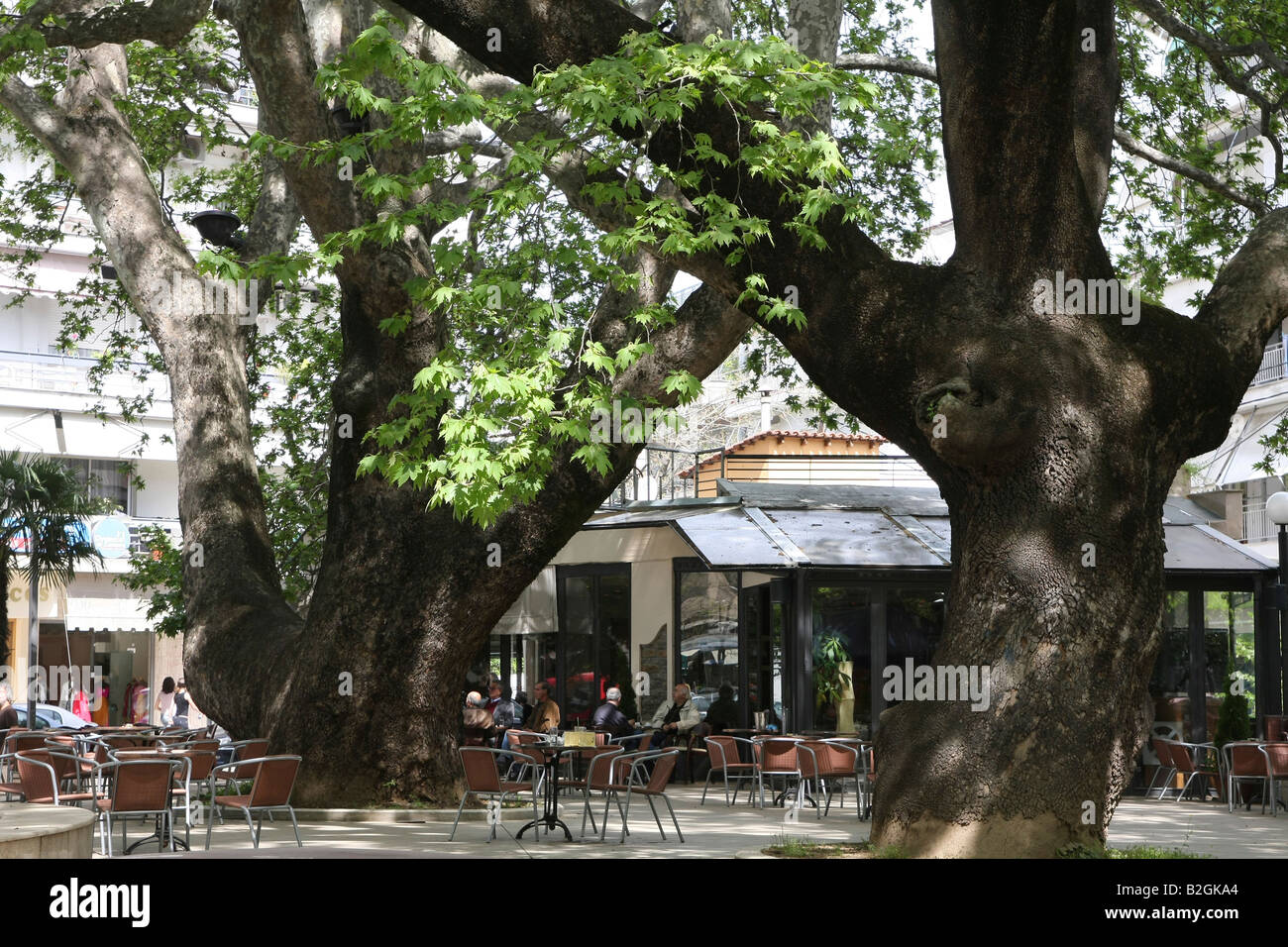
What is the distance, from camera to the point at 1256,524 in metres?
35.6

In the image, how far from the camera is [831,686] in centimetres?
1862

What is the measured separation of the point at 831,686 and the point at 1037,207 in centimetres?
1012

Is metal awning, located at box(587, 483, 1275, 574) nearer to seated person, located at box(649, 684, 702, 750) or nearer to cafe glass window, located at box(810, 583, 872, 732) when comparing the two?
cafe glass window, located at box(810, 583, 872, 732)

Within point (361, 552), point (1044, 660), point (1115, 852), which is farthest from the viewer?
point (361, 552)

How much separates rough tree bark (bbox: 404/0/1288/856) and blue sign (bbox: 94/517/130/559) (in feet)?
86.5

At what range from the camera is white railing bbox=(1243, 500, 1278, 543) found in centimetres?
3522

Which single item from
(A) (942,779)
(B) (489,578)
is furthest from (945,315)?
(B) (489,578)

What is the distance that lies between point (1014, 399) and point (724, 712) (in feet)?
32.6

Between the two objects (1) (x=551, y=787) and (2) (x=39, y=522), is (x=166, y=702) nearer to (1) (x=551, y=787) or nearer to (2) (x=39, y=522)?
(2) (x=39, y=522)

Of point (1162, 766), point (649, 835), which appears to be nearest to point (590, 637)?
point (1162, 766)

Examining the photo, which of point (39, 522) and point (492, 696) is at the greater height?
point (39, 522)

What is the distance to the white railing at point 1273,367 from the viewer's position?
110 feet

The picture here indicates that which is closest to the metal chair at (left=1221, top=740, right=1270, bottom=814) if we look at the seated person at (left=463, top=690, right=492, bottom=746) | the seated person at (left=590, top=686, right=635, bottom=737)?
the seated person at (left=590, top=686, right=635, bottom=737)
